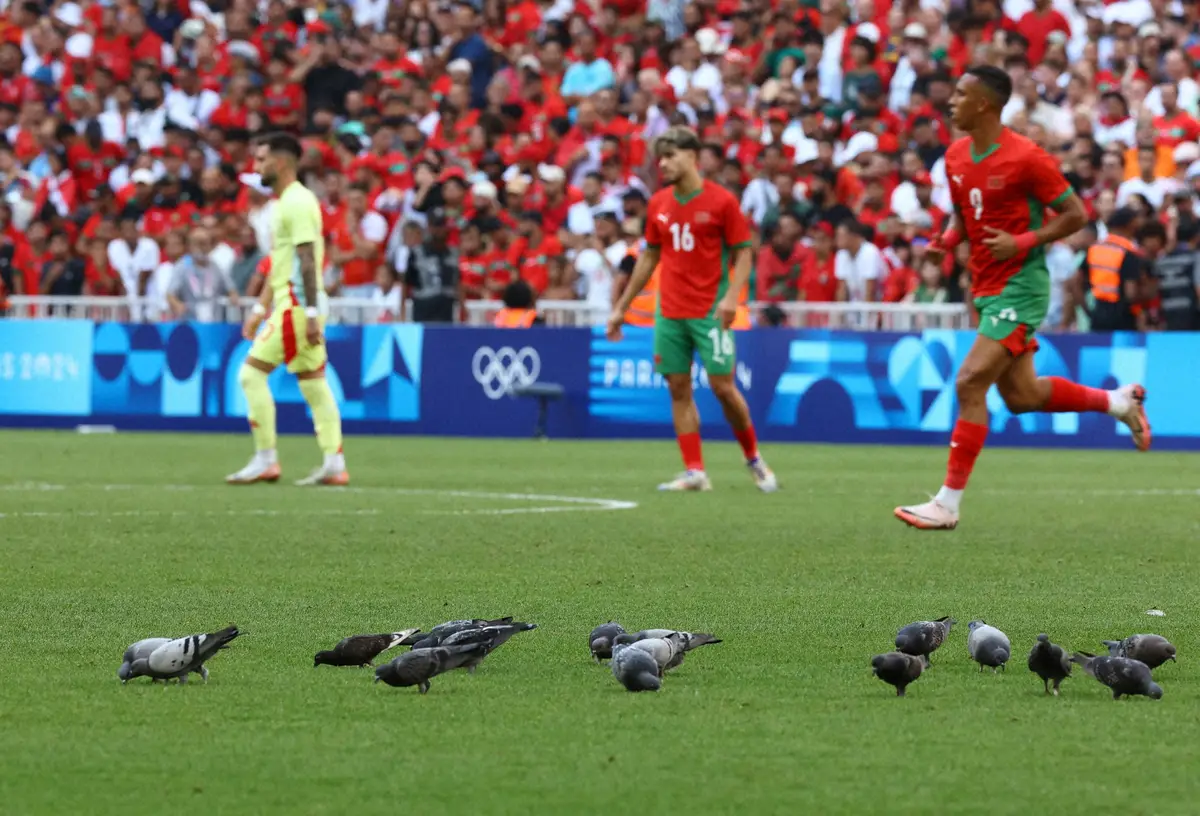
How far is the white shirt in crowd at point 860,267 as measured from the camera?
69.9 ft

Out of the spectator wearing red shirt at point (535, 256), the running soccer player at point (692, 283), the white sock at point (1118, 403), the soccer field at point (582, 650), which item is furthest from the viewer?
the spectator wearing red shirt at point (535, 256)

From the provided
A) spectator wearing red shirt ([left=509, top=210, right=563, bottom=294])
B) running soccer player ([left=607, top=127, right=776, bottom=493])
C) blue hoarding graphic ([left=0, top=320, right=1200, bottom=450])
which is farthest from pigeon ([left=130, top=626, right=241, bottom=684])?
spectator wearing red shirt ([left=509, top=210, right=563, bottom=294])

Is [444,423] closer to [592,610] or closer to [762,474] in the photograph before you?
[762,474]

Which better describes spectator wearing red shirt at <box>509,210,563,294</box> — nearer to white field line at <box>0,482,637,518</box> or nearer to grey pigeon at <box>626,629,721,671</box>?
white field line at <box>0,482,637,518</box>

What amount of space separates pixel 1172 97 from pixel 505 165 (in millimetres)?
7770

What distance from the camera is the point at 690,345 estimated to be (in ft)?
47.2

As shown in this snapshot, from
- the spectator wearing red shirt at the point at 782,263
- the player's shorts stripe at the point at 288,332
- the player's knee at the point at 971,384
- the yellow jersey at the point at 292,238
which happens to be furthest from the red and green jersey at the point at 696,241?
the spectator wearing red shirt at the point at 782,263

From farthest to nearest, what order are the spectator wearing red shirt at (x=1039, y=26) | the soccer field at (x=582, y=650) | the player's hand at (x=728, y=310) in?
the spectator wearing red shirt at (x=1039, y=26) < the player's hand at (x=728, y=310) < the soccer field at (x=582, y=650)

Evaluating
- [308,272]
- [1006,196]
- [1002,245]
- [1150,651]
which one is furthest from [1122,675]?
[308,272]

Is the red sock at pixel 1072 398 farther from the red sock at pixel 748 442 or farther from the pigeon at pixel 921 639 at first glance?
the pigeon at pixel 921 639

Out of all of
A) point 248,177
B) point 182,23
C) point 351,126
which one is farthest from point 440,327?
point 182,23

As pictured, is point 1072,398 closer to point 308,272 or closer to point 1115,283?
point 308,272

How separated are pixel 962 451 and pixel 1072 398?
2.47 ft

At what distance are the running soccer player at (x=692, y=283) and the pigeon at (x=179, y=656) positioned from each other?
8713 mm
